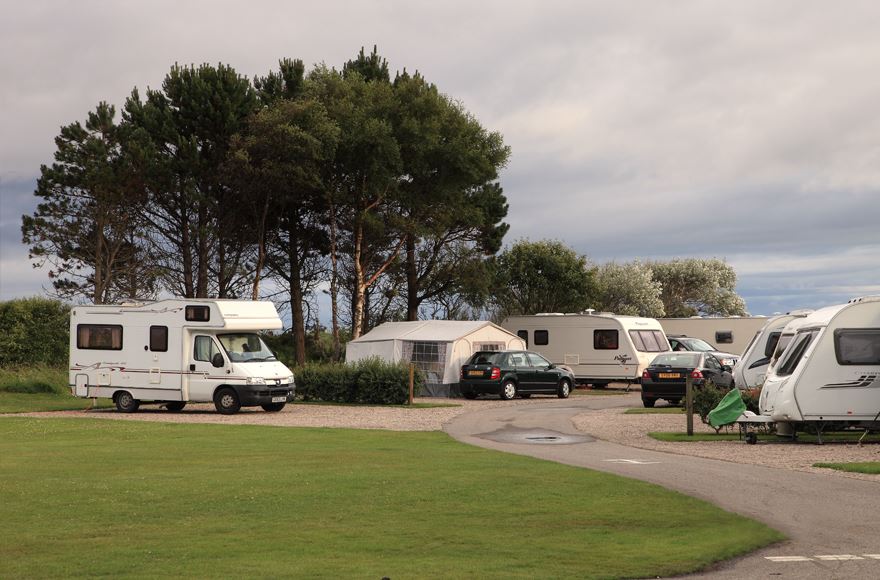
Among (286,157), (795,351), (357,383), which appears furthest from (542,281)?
(795,351)

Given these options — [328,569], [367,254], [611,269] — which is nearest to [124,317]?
[367,254]

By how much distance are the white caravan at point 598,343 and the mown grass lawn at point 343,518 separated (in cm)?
2318

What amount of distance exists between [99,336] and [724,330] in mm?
27134

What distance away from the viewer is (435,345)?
36.6 metres

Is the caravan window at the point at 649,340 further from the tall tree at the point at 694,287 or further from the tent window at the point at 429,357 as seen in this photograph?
the tall tree at the point at 694,287

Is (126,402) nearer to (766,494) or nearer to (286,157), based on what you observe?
(286,157)

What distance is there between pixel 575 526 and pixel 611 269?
209ft

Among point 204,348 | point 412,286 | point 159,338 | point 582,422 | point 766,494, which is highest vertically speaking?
point 412,286

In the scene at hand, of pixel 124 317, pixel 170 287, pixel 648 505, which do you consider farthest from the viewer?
pixel 170 287

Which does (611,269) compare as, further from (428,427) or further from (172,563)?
(172,563)

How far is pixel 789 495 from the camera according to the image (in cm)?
1270

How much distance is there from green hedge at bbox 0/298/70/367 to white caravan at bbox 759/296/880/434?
87.7 ft

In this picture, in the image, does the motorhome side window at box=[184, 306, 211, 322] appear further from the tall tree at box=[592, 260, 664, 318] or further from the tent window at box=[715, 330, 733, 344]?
the tall tree at box=[592, 260, 664, 318]

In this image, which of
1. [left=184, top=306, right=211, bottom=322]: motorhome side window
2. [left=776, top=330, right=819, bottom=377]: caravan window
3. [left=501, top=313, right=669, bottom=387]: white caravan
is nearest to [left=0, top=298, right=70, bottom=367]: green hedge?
[left=184, top=306, right=211, bottom=322]: motorhome side window
